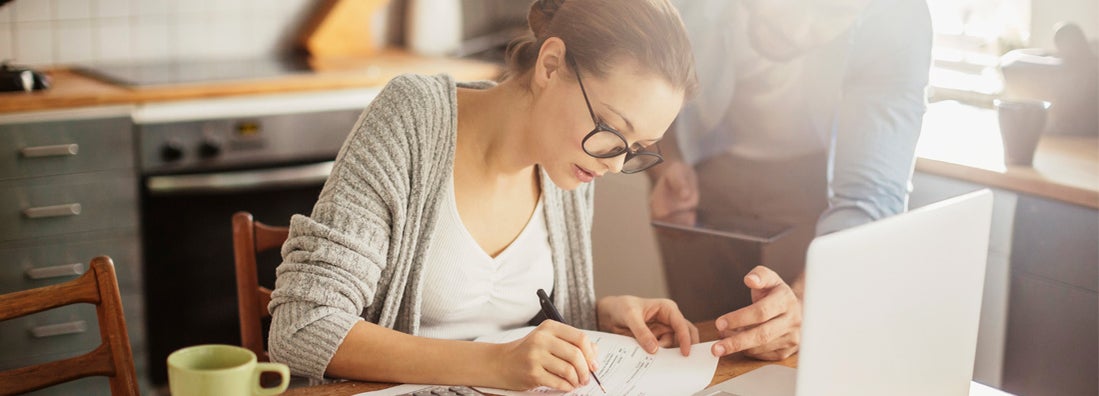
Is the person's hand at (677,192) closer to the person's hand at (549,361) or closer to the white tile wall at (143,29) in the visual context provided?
the person's hand at (549,361)

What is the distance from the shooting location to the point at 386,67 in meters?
2.75

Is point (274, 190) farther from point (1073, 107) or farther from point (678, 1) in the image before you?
point (1073, 107)

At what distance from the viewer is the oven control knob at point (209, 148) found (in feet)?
7.84

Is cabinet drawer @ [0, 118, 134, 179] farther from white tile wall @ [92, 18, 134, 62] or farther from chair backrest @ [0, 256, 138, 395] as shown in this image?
chair backrest @ [0, 256, 138, 395]

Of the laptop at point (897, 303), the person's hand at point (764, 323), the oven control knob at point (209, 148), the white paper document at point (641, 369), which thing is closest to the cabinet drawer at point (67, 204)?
the oven control knob at point (209, 148)

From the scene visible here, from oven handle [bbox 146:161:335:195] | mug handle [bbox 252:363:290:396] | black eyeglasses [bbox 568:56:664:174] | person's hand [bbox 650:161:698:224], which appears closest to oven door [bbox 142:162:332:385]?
oven handle [bbox 146:161:335:195]

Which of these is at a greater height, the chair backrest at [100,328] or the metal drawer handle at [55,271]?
the chair backrest at [100,328]

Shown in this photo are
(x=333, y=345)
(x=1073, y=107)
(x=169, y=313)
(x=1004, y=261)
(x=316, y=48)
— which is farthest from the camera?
(x=316, y=48)

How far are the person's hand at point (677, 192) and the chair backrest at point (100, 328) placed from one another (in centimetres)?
99

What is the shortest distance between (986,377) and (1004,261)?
9.8 inches

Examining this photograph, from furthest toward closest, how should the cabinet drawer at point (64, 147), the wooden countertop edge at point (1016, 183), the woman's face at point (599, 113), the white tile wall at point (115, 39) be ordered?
the white tile wall at point (115, 39), the cabinet drawer at point (64, 147), the wooden countertop edge at point (1016, 183), the woman's face at point (599, 113)

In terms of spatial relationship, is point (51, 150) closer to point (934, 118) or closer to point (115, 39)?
point (115, 39)

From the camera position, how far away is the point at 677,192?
1895 mm

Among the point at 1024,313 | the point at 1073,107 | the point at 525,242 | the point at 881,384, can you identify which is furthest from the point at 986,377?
the point at 881,384
